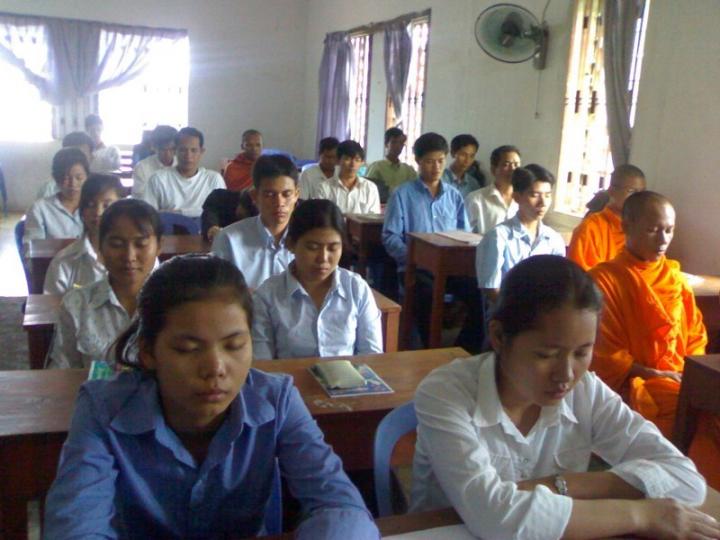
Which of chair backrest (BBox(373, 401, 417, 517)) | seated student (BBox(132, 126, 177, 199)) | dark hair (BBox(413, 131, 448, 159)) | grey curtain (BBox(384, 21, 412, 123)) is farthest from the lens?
grey curtain (BBox(384, 21, 412, 123))

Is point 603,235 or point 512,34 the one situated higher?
point 512,34

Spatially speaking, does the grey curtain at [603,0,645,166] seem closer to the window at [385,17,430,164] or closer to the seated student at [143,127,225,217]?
the window at [385,17,430,164]

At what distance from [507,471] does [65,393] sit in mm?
1040

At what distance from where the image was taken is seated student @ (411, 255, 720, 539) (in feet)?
3.61

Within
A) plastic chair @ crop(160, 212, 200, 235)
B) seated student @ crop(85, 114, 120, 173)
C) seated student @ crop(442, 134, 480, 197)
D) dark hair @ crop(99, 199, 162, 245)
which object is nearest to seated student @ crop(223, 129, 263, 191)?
seated student @ crop(85, 114, 120, 173)

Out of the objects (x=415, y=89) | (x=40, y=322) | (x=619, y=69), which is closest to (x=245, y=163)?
(x=415, y=89)

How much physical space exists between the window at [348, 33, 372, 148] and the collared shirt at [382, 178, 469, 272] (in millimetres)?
3885

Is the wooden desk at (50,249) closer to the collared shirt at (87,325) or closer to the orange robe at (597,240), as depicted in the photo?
the collared shirt at (87,325)

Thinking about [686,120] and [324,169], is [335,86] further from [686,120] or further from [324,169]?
[686,120]

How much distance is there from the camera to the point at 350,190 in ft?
17.3

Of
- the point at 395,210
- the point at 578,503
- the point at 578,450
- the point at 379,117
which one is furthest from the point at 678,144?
the point at 379,117

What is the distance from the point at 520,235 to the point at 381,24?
494cm

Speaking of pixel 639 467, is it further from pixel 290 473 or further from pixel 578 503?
pixel 290 473

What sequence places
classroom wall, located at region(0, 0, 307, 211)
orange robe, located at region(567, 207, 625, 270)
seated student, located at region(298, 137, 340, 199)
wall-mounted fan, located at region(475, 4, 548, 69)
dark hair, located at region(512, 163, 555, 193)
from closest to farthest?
dark hair, located at region(512, 163, 555, 193) < orange robe, located at region(567, 207, 625, 270) < wall-mounted fan, located at region(475, 4, 548, 69) < seated student, located at region(298, 137, 340, 199) < classroom wall, located at region(0, 0, 307, 211)
